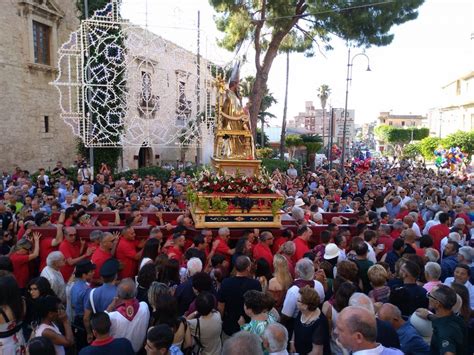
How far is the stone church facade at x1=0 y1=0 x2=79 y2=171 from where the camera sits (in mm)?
19234

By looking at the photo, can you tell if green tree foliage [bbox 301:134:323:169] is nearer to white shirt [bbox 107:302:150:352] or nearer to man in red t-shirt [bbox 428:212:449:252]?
man in red t-shirt [bbox 428:212:449:252]

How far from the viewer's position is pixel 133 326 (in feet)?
13.1

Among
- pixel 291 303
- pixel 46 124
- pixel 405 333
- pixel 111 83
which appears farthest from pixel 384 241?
pixel 46 124

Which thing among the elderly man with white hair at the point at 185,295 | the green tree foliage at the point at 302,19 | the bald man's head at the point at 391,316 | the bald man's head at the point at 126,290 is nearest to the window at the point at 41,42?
the green tree foliage at the point at 302,19

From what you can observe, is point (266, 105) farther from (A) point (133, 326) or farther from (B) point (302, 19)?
(A) point (133, 326)

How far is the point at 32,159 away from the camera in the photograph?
2100cm

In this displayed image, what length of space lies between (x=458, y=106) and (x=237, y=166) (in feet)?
156

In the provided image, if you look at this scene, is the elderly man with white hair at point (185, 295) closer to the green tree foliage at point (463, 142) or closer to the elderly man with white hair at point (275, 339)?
the elderly man with white hair at point (275, 339)

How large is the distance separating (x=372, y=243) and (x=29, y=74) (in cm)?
1972

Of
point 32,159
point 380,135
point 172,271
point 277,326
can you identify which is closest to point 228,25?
point 32,159

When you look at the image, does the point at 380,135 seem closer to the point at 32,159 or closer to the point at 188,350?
the point at 32,159

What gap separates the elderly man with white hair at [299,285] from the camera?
174 inches

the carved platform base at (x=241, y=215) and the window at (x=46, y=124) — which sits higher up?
the window at (x=46, y=124)

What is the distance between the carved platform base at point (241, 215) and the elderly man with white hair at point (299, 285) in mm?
3966
